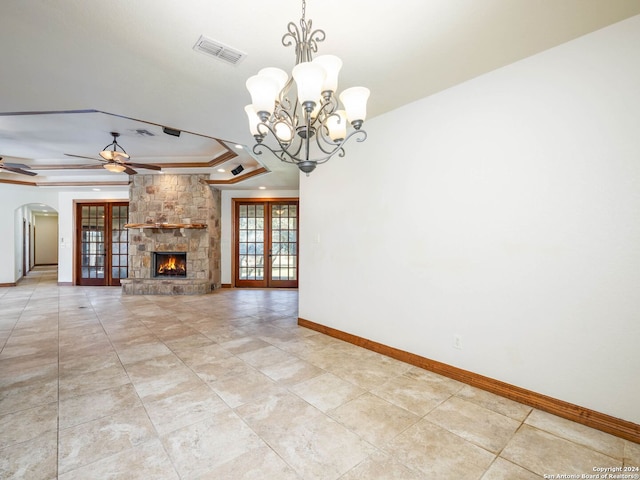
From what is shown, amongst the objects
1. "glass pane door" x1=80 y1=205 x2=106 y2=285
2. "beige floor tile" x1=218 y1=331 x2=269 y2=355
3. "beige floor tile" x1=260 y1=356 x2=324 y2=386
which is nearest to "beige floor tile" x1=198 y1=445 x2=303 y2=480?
"beige floor tile" x1=260 y1=356 x2=324 y2=386

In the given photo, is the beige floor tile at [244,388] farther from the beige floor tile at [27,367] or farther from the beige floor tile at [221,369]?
the beige floor tile at [27,367]

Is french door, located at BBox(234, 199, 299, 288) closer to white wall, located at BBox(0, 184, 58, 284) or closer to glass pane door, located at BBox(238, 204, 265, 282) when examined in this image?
glass pane door, located at BBox(238, 204, 265, 282)

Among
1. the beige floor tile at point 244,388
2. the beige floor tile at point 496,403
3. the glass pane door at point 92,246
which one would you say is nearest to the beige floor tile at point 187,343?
the beige floor tile at point 244,388

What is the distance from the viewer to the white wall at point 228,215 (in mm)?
7553

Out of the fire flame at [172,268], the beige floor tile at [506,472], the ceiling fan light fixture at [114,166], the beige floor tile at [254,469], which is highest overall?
the ceiling fan light fixture at [114,166]

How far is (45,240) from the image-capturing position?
514 inches

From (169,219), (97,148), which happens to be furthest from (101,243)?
(97,148)

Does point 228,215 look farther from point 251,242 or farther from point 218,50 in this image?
point 218,50

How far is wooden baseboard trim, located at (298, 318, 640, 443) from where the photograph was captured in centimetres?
184

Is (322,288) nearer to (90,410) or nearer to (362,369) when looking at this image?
(362,369)

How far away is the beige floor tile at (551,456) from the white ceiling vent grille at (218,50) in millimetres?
3181

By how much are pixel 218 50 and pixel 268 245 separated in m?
5.78

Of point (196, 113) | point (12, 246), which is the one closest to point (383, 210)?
point (196, 113)

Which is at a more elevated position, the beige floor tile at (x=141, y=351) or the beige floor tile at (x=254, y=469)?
the beige floor tile at (x=254, y=469)
